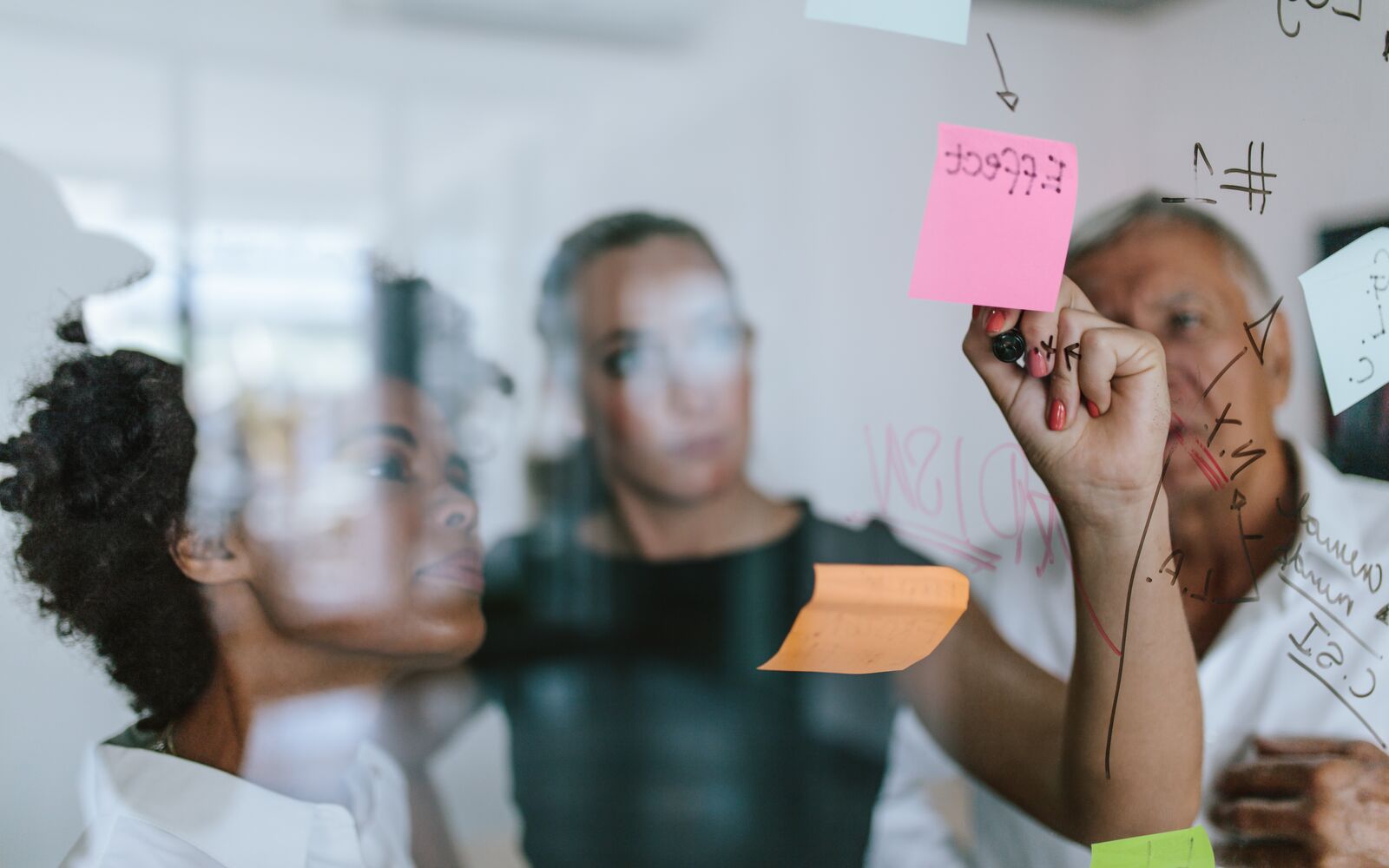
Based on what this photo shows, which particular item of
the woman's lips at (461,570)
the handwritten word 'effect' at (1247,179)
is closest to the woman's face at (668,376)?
the woman's lips at (461,570)

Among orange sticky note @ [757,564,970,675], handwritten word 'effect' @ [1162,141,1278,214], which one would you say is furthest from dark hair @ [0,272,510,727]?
handwritten word 'effect' @ [1162,141,1278,214]

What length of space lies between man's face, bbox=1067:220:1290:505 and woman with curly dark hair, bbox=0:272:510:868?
584 millimetres

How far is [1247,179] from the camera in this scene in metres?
0.82

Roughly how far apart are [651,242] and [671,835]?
54 cm

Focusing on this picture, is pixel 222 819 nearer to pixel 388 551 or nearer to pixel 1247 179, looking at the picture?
pixel 388 551

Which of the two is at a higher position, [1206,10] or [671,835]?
[1206,10]

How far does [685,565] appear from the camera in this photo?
0.93 metres

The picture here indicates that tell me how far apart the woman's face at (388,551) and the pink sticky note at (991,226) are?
41 cm

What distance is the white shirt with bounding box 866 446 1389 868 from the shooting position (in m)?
0.83

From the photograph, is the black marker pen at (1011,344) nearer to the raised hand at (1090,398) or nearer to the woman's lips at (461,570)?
the raised hand at (1090,398)

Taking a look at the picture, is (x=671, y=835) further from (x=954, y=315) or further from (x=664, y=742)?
(x=954, y=315)

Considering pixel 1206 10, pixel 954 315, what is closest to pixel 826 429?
pixel 954 315

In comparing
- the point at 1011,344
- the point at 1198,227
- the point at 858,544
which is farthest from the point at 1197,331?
the point at 858,544

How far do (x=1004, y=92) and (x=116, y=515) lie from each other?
2.33 ft
